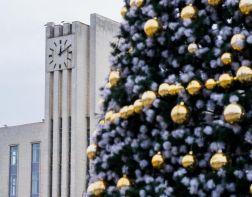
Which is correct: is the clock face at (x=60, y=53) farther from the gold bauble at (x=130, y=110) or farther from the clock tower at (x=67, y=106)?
the gold bauble at (x=130, y=110)

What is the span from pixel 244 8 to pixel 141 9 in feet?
4.63

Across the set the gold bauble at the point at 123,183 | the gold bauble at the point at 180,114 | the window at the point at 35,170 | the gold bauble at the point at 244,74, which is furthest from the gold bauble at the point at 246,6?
the window at the point at 35,170

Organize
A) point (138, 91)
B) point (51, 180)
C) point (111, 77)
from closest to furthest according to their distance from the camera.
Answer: point (138, 91) < point (111, 77) < point (51, 180)

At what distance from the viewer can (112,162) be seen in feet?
25.1

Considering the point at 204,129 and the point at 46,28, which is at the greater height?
the point at 46,28

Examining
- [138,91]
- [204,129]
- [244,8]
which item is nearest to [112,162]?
[138,91]

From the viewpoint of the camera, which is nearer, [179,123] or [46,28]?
[179,123]

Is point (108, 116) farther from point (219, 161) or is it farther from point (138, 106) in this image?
point (219, 161)

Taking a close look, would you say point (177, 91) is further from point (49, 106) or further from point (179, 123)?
point (49, 106)

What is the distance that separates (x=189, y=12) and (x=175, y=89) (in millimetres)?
850

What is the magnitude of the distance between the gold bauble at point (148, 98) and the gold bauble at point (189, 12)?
34.4 inches

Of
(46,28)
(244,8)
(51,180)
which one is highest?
(46,28)

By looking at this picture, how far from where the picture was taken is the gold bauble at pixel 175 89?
705cm

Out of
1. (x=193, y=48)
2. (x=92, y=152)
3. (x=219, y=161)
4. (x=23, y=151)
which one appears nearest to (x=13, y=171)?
(x=23, y=151)
